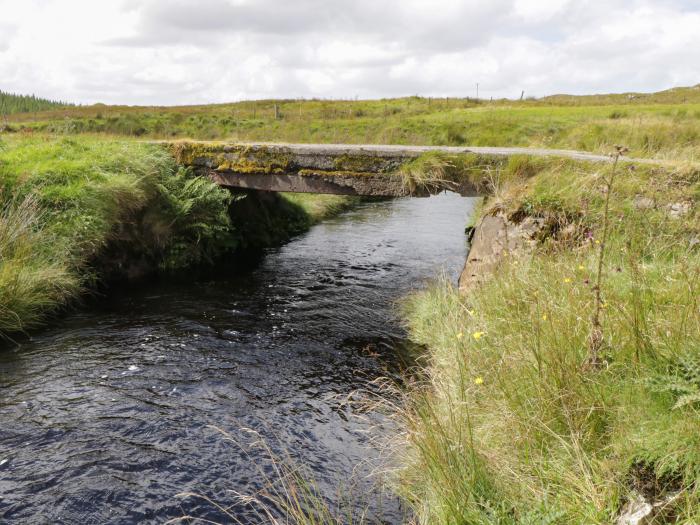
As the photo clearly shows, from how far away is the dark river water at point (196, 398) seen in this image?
4160 mm

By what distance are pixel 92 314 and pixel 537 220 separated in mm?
7028

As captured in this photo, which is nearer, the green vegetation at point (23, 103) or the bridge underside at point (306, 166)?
the bridge underside at point (306, 166)

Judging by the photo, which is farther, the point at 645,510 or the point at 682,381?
the point at 682,381

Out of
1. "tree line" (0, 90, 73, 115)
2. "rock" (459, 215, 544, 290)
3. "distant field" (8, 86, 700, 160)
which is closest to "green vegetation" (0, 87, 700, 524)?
"rock" (459, 215, 544, 290)

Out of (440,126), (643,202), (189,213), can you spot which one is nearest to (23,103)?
(440,126)

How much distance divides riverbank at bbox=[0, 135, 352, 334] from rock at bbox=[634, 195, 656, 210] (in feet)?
26.6

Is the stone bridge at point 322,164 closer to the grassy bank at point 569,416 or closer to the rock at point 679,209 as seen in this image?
the rock at point 679,209

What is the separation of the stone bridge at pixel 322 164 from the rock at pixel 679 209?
7.58 ft

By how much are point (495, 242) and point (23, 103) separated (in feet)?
229

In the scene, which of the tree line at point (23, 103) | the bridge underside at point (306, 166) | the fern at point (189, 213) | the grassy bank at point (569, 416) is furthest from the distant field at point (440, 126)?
the tree line at point (23, 103)

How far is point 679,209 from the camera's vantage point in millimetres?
6547

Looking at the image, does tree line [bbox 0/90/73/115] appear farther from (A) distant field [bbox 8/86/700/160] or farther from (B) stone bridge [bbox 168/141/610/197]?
(B) stone bridge [bbox 168/141/610/197]

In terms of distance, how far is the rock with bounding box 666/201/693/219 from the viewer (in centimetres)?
640

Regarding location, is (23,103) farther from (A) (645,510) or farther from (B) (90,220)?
(A) (645,510)
